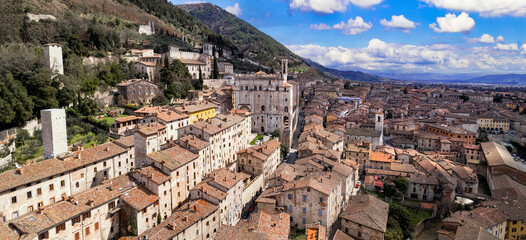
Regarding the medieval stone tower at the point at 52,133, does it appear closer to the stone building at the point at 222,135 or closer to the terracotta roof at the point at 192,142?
the terracotta roof at the point at 192,142

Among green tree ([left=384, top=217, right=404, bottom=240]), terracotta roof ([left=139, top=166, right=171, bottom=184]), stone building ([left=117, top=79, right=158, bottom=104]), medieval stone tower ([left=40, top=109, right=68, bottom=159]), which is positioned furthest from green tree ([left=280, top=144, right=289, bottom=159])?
medieval stone tower ([left=40, top=109, right=68, bottom=159])

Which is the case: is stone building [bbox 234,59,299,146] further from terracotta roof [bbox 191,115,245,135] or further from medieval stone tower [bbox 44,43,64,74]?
medieval stone tower [bbox 44,43,64,74]

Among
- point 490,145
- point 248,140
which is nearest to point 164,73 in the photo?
point 248,140

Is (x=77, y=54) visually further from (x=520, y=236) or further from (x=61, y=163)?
(x=520, y=236)

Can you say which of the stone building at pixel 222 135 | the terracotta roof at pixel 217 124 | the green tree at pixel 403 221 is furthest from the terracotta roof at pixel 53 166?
Answer: the green tree at pixel 403 221

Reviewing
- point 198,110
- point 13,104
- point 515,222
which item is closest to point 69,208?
point 13,104
